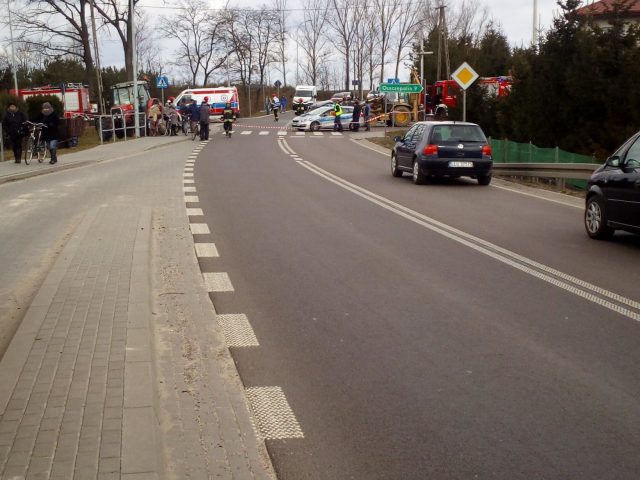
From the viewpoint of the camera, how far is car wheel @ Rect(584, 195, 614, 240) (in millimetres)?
11289

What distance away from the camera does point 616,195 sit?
10.9 metres

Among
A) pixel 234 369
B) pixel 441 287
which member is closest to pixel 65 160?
pixel 441 287

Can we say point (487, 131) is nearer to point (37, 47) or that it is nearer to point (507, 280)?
point (507, 280)

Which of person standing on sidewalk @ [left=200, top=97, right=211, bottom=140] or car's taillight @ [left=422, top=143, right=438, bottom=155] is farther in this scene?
person standing on sidewalk @ [left=200, top=97, right=211, bottom=140]

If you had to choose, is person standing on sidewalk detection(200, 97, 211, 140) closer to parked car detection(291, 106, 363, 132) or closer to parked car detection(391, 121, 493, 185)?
parked car detection(291, 106, 363, 132)

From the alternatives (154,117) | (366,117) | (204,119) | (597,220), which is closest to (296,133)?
(366,117)

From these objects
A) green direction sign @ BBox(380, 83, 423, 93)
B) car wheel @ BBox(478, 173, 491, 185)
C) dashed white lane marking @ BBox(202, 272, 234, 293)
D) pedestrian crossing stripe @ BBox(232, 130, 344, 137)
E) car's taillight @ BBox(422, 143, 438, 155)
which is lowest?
pedestrian crossing stripe @ BBox(232, 130, 344, 137)

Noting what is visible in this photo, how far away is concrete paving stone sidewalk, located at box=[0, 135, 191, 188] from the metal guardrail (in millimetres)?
12322

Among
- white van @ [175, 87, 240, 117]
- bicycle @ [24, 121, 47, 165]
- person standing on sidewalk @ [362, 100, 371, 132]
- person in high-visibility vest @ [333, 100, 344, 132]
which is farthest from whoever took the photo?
white van @ [175, 87, 240, 117]

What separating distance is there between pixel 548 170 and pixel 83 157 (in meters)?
16.0

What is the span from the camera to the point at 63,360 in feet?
18.5

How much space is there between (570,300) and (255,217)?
7046 mm

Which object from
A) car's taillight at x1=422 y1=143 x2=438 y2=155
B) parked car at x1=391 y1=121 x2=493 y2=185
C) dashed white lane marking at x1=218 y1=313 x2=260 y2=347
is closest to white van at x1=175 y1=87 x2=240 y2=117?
parked car at x1=391 y1=121 x2=493 y2=185

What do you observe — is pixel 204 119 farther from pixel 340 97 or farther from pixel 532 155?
pixel 340 97
